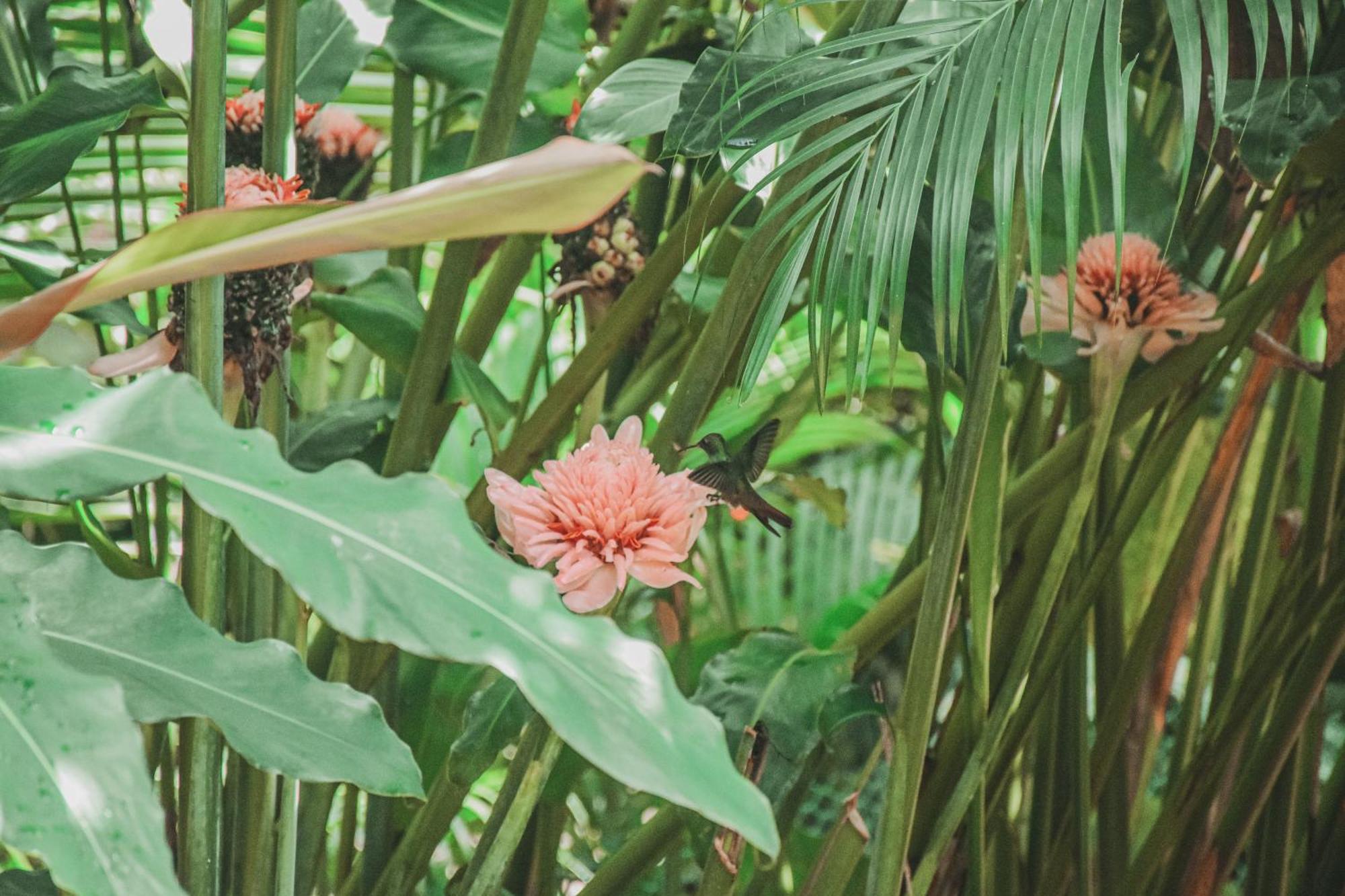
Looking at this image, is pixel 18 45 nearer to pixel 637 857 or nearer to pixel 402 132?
Answer: pixel 402 132

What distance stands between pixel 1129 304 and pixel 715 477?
0.60ft

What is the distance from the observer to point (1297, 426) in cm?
68

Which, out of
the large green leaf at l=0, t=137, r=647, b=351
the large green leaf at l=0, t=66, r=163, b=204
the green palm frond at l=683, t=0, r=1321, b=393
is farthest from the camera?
the large green leaf at l=0, t=66, r=163, b=204

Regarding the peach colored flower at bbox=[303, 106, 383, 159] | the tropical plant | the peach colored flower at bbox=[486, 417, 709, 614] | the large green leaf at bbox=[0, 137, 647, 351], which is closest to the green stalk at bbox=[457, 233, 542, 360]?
A: the tropical plant

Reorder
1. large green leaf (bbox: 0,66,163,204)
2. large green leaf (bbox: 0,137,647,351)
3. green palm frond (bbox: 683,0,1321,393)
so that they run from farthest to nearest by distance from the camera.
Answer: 1. large green leaf (bbox: 0,66,163,204)
2. green palm frond (bbox: 683,0,1321,393)
3. large green leaf (bbox: 0,137,647,351)

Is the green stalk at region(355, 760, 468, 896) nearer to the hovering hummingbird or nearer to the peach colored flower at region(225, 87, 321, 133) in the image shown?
the hovering hummingbird

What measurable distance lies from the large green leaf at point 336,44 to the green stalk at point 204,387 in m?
0.18

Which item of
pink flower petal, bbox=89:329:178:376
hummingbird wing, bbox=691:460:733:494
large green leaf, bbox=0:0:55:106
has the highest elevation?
large green leaf, bbox=0:0:55:106

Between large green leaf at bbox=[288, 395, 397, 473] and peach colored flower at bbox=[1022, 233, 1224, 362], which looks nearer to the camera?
peach colored flower at bbox=[1022, 233, 1224, 362]

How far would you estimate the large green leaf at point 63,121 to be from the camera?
43 centimetres

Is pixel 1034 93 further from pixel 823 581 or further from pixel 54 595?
pixel 823 581

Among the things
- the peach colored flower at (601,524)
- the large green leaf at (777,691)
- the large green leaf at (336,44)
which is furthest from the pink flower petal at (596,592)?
the large green leaf at (336,44)

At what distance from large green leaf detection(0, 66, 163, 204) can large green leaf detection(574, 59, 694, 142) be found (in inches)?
6.8

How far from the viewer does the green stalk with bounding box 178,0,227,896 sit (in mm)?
344
